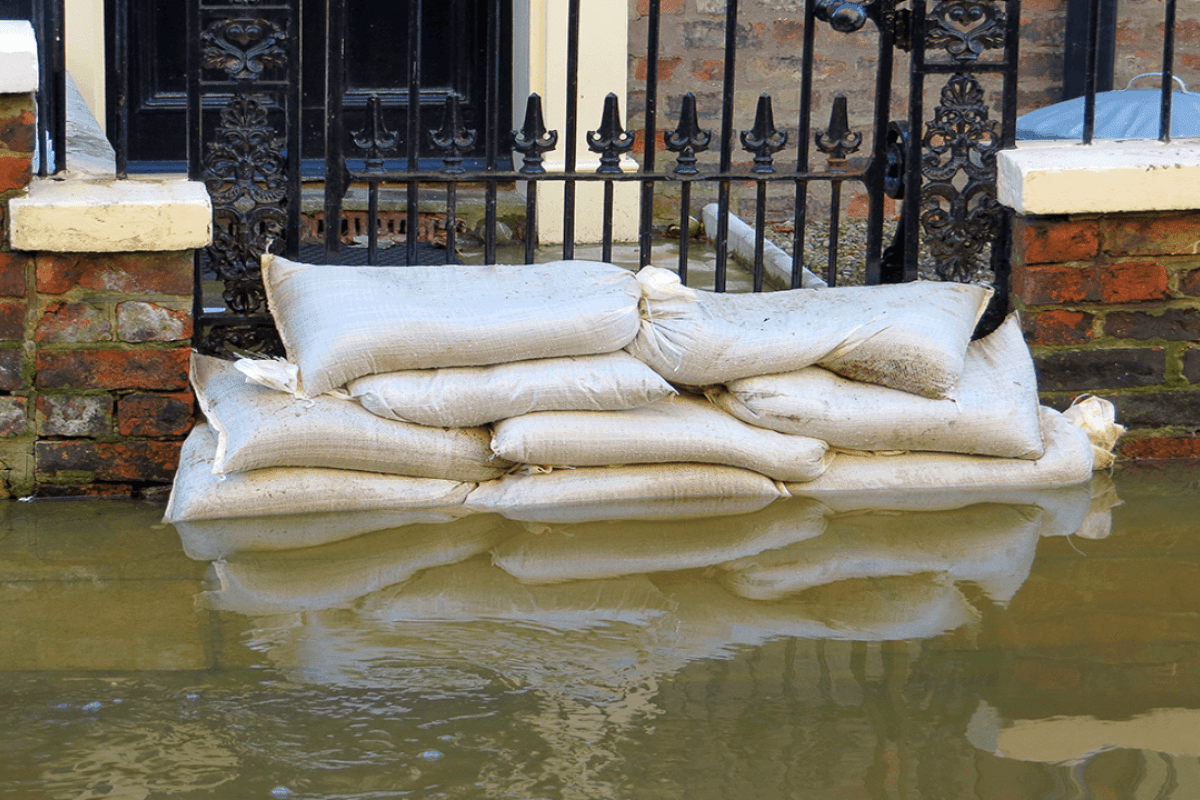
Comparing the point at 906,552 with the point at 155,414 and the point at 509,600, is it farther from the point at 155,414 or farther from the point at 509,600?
the point at 155,414

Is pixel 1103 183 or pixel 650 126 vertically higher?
pixel 650 126

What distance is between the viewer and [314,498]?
2830mm

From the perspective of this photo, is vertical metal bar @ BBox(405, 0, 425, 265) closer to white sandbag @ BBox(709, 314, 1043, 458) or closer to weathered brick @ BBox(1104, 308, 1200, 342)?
white sandbag @ BBox(709, 314, 1043, 458)

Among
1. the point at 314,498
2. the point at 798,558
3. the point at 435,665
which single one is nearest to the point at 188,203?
the point at 314,498

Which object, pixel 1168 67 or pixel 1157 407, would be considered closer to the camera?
pixel 1168 67

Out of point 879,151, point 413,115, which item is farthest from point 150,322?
point 879,151

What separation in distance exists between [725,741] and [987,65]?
1.95 metres

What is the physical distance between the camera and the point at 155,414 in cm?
301

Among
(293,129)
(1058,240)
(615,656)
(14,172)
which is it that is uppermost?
(293,129)

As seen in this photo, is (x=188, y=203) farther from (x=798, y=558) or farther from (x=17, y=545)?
(x=798, y=558)

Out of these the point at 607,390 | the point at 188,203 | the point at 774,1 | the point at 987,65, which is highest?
the point at 774,1

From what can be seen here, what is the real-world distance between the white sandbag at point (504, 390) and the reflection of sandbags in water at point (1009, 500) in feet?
1.64

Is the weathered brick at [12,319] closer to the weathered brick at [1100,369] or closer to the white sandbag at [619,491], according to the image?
the white sandbag at [619,491]

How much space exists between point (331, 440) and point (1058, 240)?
5.72ft
